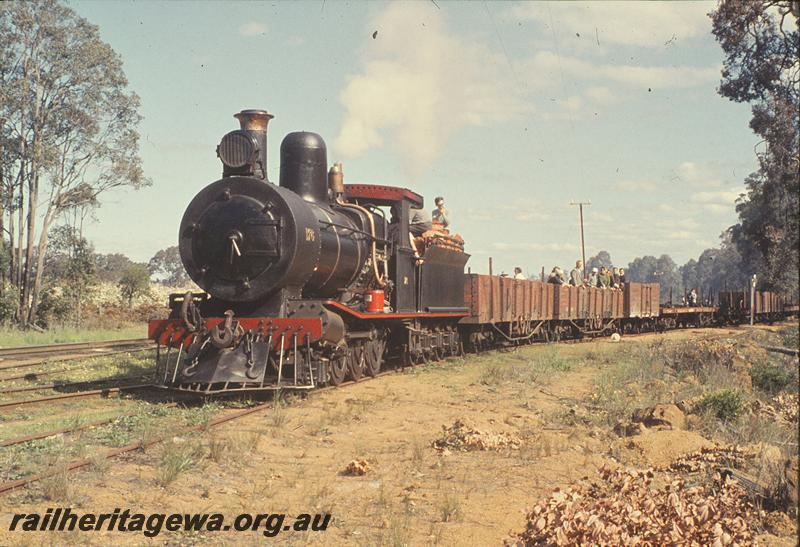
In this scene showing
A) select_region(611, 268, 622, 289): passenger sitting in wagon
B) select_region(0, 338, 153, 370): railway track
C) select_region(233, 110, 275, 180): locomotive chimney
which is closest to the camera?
→ select_region(233, 110, 275, 180): locomotive chimney

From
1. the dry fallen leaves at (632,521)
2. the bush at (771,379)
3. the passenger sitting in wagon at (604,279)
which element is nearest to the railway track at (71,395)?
the dry fallen leaves at (632,521)

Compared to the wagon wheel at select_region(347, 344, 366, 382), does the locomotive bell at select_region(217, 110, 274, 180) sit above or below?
above

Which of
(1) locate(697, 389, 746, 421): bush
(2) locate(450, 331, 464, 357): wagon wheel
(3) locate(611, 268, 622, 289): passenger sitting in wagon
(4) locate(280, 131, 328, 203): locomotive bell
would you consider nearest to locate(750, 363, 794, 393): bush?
(1) locate(697, 389, 746, 421): bush

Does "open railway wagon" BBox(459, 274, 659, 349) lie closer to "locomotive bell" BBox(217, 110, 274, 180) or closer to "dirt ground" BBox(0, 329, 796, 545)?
"dirt ground" BBox(0, 329, 796, 545)

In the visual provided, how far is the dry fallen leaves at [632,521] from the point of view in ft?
14.2

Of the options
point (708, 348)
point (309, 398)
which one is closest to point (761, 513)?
point (309, 398)

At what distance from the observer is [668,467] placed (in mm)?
7348

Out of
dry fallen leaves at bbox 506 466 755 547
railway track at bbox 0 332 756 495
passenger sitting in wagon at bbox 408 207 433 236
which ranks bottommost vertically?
railway track at bbox 0 332 756 495

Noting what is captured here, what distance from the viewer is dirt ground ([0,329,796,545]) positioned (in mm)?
5613

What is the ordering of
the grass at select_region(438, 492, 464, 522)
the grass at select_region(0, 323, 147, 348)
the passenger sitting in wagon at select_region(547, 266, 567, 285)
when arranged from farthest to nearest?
1. the passenger sitting in wagon at select_region(547, 266, 567, 285)
2. the grass at select_region(0, 323, 147, 348)
3. the grass at select_region(438, 492, 464, 522)

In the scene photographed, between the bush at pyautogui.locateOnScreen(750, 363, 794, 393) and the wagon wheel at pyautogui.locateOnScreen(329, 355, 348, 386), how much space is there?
779 centimetres

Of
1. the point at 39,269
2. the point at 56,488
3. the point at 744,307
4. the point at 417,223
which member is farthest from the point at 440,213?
the point at 744,307

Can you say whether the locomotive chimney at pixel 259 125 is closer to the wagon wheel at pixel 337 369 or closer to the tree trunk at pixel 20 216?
the wagon wheel at pixel 337 369

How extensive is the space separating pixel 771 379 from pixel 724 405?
5.32 meters
